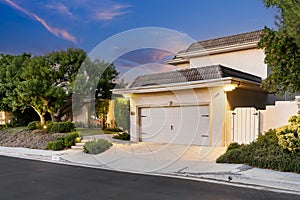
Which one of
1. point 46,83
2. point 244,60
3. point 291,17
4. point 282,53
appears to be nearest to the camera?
point 291,17

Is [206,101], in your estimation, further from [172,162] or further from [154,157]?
[172,162]

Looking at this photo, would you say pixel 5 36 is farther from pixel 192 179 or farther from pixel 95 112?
pixel 192 179

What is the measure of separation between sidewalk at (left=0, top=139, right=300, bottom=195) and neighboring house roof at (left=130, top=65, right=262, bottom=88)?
3.05 m

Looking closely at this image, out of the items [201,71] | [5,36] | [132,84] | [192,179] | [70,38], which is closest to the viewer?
[192,179]

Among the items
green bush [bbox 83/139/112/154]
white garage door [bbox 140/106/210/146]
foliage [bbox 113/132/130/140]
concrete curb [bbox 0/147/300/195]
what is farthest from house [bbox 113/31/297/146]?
concrete curb [bbox 0/147/300/195]

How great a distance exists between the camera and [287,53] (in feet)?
23.2

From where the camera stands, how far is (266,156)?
748 cm

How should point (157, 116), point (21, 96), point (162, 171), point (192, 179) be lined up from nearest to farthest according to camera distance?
1. point (192, 179)
2. point (162, 171)
3. point (157, 116)
4. point (21, 96)

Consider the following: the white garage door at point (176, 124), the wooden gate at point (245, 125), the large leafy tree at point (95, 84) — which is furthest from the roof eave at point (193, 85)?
the large leafy tree at point (95, 84)

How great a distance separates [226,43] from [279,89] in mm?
8473

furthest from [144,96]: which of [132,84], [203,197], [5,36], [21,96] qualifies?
[5,36]

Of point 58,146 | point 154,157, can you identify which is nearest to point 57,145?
point 58,146

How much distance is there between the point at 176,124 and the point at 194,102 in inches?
56.0

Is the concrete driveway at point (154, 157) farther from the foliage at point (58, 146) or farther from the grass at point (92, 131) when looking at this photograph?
the grass at point (92, 131)
